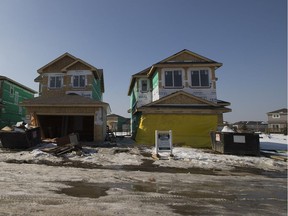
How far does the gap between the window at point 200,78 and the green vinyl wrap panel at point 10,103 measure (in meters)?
23.8

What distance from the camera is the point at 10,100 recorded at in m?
31.7

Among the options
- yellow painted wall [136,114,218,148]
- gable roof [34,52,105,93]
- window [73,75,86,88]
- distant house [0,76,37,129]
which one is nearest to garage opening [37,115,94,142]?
window [73,75,86,88]

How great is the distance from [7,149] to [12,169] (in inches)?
286

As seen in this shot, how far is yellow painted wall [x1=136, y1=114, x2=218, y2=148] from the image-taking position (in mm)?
18688

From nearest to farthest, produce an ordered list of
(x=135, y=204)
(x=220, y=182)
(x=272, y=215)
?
1. (x=272, y=215)
2. (x=135, y=204)
3. (x=220, y=182)

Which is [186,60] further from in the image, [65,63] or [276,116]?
[276,116]

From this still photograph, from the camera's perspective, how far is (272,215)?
4387mm

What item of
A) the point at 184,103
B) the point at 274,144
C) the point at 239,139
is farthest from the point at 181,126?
the point at 274,144

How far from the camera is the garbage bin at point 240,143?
13.2 meters

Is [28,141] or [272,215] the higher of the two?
[28,141]

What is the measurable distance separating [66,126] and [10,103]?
1401cm

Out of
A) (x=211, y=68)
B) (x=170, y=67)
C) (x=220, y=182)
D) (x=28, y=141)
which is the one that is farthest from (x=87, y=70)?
(x=220, y=182)

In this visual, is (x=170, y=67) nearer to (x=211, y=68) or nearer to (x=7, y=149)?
(x=211, y=68)

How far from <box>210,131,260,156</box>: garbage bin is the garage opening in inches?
537
